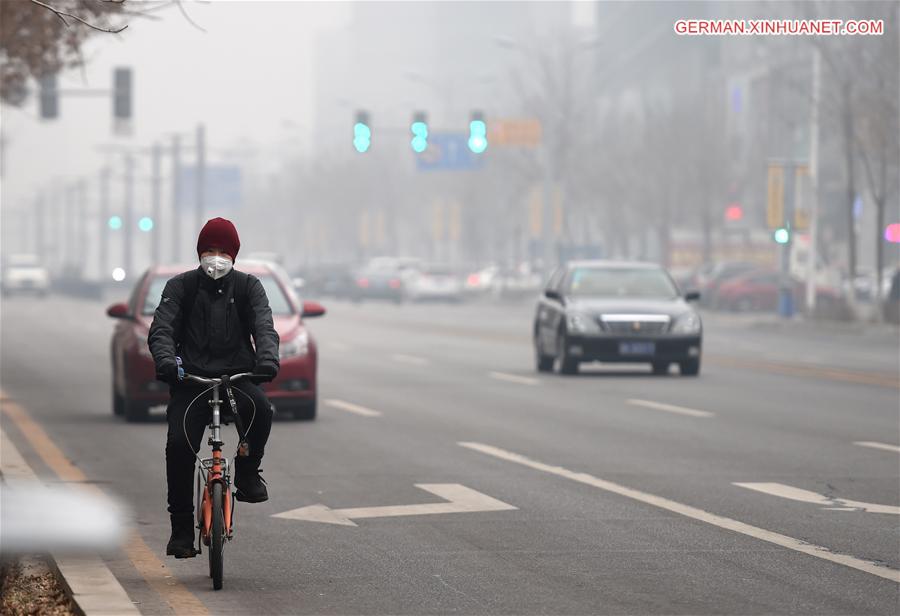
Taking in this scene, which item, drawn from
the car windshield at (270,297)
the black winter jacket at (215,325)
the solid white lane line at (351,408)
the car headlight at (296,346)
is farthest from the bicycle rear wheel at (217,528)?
the solid white lane line at (351,408)

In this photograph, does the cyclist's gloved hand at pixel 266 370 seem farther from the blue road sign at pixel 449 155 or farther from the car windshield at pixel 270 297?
the blue road sign at pixel 449 155

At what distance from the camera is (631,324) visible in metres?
27.2

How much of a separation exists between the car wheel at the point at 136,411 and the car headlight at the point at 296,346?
1359 mm

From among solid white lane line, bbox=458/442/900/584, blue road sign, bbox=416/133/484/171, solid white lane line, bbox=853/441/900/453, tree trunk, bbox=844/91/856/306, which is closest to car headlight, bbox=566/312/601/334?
solid white lane line, bbox=853/441/900/453

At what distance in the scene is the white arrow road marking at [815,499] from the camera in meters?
12.6

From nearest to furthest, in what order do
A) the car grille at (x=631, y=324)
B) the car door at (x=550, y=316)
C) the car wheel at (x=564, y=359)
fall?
the car grille at (x=631, y=324) < the car wheel at (x=564, y=359) < the car door at (x=550, y=316)

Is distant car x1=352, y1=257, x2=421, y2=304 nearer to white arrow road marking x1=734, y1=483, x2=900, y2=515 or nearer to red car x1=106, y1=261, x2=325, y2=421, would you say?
red car x1=106, y1=261, x2=325, y2=421

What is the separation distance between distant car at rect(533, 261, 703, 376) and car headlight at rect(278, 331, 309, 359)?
8316 mm

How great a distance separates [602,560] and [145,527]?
2757mm

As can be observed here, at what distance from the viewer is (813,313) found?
50.9m

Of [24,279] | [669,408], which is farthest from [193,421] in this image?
[24,279]

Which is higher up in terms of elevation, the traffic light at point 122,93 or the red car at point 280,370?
the traffic light at point 122,93

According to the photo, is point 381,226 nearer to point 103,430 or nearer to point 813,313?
point 813,313

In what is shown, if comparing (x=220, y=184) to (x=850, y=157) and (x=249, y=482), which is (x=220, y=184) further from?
(x=249, y=482)
